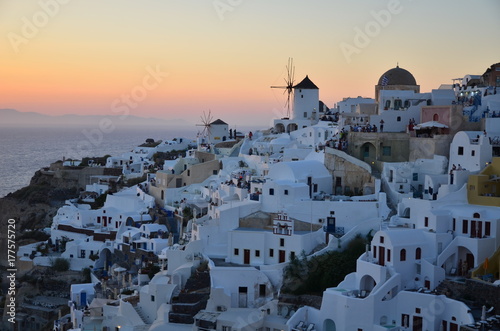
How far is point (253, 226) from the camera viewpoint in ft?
96.4

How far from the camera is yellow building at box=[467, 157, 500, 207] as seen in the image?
25766mm

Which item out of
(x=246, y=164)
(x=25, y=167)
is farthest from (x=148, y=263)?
(x=25, y=167)

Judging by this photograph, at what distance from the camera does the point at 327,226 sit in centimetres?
2839

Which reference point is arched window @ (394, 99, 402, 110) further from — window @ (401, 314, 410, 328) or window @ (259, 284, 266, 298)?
window @ (401, 314, 410, 328)

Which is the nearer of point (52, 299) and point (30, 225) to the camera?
point (52, 299)

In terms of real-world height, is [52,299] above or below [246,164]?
below

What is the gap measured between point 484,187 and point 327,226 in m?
5.66

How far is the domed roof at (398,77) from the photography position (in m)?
38.1

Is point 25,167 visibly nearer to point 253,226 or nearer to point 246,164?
point 246,164

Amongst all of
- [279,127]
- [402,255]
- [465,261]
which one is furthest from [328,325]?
[279,127]

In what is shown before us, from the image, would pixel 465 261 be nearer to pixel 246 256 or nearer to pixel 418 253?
pixel 418 253

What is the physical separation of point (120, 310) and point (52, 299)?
25.8 ft

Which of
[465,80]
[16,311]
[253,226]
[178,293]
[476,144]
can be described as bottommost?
[16,311]

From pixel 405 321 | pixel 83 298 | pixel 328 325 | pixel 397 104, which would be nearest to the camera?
pixel 405 321
